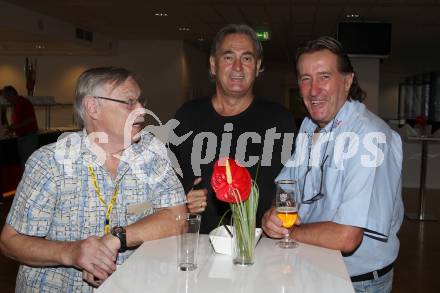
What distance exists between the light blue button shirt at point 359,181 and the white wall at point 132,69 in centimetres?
1253

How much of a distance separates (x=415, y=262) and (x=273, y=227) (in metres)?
3.72

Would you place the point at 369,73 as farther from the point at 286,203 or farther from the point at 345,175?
the point at 286,203

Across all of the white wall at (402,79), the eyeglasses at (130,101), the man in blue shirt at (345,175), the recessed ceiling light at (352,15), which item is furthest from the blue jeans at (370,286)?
the recessed ceiling light at (352,15)

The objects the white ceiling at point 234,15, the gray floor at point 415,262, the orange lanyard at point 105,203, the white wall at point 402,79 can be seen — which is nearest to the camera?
the orange lanyard at point 105,203

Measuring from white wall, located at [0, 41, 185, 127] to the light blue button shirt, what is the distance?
1253cm

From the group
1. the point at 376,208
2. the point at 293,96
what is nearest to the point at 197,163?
the point at 376,208

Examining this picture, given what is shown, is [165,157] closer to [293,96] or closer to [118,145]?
[118,145]

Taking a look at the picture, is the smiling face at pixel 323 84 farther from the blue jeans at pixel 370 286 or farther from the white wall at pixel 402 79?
the white wall at pixel 402 79

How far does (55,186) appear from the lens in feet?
6.65

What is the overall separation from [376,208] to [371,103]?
10.1 meters

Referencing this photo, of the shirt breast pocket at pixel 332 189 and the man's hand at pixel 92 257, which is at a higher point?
the shirt breast pocket at pixel 332 189

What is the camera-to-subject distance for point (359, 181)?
1891 mm

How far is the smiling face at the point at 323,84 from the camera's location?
83.8 inches

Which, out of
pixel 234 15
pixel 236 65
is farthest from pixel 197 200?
pixel 234 15
